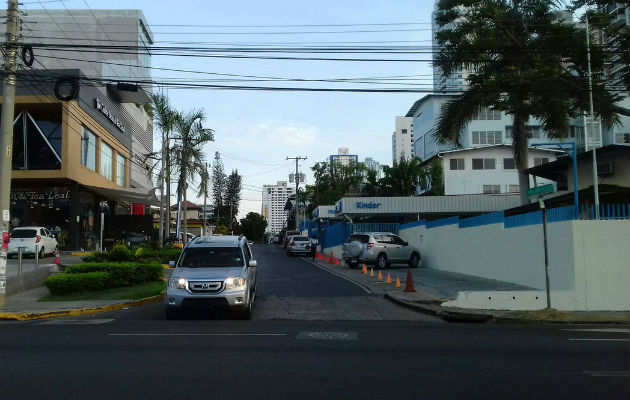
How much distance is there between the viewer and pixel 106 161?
44.1 metres

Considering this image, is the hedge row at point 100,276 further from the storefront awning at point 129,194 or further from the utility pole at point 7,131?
the storefront awning at point 129,194

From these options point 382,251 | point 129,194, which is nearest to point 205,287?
point 382,251

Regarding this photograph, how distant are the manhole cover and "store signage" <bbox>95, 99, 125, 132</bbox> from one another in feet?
112

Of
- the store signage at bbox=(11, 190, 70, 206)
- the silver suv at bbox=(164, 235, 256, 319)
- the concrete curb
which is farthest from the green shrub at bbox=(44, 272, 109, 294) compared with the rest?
Result: the store signage at bbox=(11, 190, 70, 206)

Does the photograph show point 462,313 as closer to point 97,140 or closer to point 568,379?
point 568,379

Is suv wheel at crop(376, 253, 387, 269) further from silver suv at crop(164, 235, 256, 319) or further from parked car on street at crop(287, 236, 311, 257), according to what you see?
parked car on street at crop(287, 236, 311, 257)

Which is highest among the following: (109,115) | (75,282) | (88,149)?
(109,115)

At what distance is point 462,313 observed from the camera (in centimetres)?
1441

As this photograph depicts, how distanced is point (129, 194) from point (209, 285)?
31.0m

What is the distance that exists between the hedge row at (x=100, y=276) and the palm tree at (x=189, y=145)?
15.9 meters

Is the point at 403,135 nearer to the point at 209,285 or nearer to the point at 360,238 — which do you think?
the point at 360,238

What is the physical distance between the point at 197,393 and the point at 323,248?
4422 cm

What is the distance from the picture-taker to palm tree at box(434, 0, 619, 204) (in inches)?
790

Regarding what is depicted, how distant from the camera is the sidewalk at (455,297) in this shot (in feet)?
45.3
